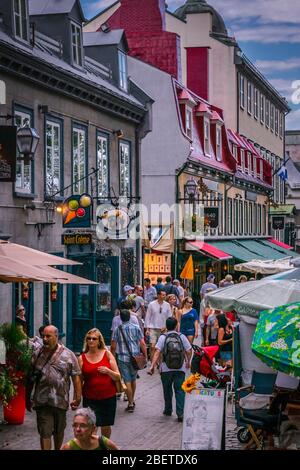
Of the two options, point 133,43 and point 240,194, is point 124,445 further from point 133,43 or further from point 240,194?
point 240,194

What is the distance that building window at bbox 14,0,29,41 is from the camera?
2109cm

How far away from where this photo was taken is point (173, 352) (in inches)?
570

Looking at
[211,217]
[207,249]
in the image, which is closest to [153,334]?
[207,249]

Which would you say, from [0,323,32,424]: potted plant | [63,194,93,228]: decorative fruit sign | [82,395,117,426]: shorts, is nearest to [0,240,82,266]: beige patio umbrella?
[0,323,32,424]: potted plant

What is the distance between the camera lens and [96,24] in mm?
38812

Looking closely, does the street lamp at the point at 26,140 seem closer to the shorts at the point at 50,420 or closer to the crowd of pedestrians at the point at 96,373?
the crowd of pedestrians at the point at 96,373

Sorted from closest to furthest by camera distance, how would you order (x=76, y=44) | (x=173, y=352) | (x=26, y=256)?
(x=173, y=352)
(x=26, y=256)
(x=76, y=44)

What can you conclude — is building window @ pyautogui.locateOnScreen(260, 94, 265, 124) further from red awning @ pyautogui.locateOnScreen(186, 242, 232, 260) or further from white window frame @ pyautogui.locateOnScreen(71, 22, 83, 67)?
white window frame @ pyautogui.locateOnScreen(71, 22, 83, 67)

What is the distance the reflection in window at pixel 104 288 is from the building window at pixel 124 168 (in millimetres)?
2358

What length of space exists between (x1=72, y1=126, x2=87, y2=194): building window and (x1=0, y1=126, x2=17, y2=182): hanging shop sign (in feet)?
18.3

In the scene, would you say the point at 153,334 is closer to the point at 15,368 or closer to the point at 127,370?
the point at 127,370

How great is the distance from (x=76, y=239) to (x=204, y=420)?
1124 cm

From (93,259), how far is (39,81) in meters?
5.42

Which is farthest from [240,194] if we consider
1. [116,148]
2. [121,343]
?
[121,343]
